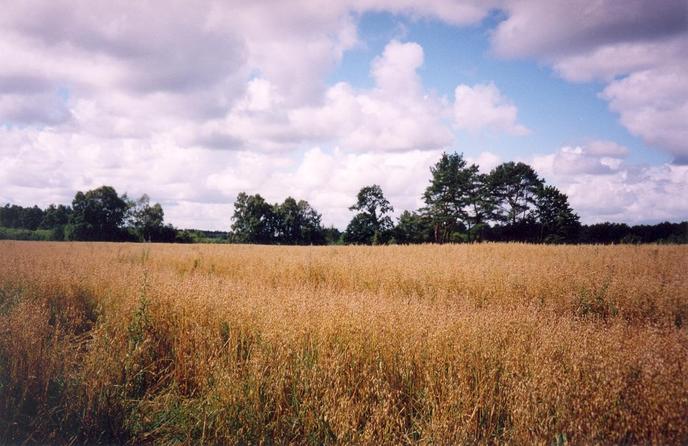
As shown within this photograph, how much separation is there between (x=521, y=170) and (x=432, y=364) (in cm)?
5124

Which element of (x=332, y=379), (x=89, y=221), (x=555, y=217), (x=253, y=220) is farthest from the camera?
(x=253, y=220)

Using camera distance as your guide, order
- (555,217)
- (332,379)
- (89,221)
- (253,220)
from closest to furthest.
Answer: (332,379), (555,217), (89,221), (253,220)

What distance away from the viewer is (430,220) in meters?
46.4

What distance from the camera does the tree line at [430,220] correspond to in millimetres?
45062

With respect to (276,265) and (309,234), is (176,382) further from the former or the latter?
(309,234)

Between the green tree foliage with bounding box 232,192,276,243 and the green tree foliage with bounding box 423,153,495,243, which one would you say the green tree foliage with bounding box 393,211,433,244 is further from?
the green tree foliage with bounding box 232,192,276,243

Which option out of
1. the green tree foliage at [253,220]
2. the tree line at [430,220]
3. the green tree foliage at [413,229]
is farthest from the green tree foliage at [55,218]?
the green tree foliage at [413,229]

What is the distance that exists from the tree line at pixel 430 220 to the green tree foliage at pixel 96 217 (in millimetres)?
127

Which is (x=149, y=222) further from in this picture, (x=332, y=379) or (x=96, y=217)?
(x=332, y=379)

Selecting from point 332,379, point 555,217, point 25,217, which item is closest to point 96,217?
point 25,217

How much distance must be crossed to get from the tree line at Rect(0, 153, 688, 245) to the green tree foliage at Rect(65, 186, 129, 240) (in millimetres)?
127

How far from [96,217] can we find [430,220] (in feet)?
173

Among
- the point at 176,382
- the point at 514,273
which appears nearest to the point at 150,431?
the point at 176,382

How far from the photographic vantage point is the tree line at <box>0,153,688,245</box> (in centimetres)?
4506
